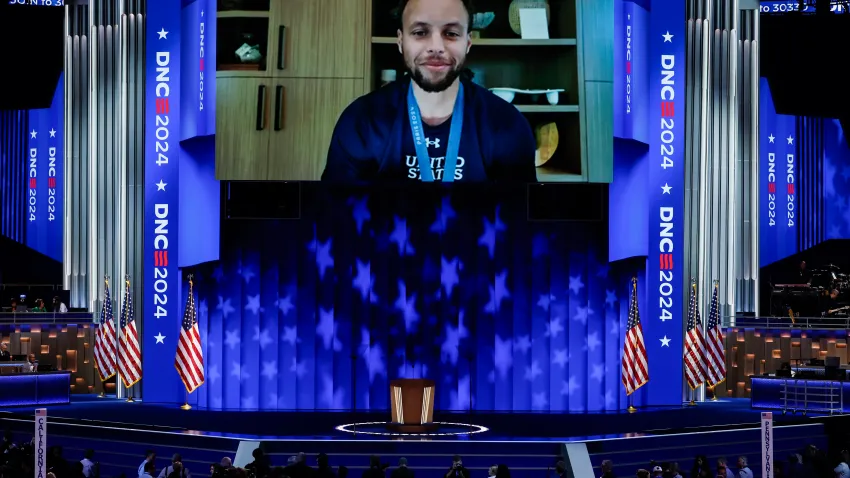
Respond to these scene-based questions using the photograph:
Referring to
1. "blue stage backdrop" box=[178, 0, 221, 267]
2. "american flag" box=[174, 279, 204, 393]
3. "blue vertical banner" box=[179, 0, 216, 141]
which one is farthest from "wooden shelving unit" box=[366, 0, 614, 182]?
"american flag" box=[174, 279, 204, 393]

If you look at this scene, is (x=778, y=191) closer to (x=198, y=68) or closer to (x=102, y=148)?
(x=198, y=68)

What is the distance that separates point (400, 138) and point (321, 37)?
6.67 feet

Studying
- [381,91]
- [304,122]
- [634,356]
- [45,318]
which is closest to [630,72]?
[381,91]

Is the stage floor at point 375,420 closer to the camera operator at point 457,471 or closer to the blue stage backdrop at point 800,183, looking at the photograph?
the camera operator at point 457,471

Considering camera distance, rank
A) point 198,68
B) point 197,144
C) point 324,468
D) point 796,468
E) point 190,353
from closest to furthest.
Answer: point 324,468
point 796,468
point 190,353
point 198,68
point 197,144

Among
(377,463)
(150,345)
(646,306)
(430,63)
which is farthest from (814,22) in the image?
(377,463)

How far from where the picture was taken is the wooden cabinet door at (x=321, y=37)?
25.0 m

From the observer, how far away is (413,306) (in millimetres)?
26703

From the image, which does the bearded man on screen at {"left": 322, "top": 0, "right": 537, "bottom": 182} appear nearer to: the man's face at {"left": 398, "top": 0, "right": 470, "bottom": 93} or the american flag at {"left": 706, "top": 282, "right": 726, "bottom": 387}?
the man's face at {"left": 398, "top": 0, "right": 470, "bottom": 93}

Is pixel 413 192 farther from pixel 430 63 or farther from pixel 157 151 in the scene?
pixel 157 151

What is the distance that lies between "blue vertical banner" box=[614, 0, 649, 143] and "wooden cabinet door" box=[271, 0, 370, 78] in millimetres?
4141

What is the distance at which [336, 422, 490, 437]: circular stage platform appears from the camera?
22484 millimetres

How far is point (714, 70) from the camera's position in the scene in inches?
1148

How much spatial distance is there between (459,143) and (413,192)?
2.18 meters
